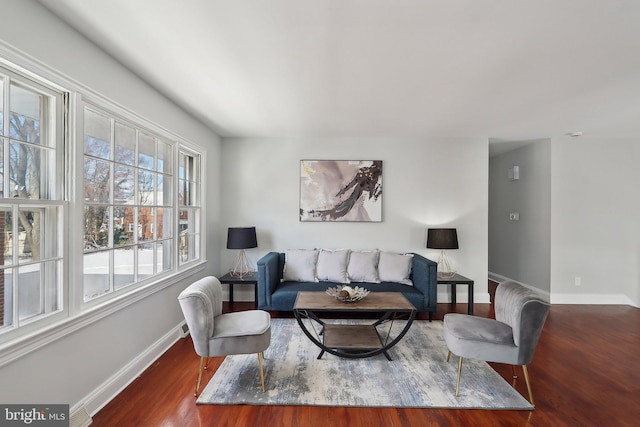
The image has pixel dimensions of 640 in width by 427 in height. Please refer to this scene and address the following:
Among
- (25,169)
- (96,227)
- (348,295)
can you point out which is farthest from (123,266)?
(348,295)

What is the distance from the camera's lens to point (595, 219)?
13.4 ft

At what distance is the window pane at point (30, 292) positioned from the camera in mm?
1505

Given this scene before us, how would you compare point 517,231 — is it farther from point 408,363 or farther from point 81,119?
point 81,119

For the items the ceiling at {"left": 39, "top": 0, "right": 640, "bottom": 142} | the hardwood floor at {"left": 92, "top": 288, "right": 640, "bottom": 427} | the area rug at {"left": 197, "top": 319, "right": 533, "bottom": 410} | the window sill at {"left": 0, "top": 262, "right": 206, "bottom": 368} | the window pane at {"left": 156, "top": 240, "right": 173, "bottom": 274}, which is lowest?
the hardwood floor at {"left": 92, "top": 288, "right": 640, "bottom": 427}

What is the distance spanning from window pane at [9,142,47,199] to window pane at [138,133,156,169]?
86 centimetres

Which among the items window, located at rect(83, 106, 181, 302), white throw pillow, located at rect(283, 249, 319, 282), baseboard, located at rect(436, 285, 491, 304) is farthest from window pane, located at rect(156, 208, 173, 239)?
baseboard, located at rect(436, 285, 491, 304)

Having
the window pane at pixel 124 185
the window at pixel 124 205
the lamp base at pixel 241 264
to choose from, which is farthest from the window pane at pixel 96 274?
the lamp base at pixel 241 264

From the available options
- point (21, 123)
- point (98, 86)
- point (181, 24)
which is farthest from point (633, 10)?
point (21, 123)

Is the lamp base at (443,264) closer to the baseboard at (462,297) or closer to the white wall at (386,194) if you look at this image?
the white wall at (386,194)

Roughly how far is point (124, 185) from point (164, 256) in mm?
927

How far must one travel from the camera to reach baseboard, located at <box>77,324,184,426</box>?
71.1 inches

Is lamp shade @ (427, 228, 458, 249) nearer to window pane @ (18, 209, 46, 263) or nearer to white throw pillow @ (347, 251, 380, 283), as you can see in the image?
white throw pillow @ (347, 251, 380, 283)

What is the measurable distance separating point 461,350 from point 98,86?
3331mm

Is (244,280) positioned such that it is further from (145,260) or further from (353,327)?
(353,327)
